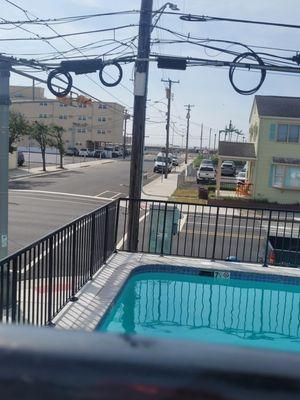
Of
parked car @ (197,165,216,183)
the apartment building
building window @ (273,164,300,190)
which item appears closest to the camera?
building window @ (273,164,300,190)

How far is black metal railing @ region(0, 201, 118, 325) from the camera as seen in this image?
15.2 ft

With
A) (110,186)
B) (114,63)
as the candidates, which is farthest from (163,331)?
(110,186)

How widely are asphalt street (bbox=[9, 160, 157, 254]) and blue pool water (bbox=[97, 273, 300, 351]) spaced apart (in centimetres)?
517

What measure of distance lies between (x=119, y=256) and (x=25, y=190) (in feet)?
64.3

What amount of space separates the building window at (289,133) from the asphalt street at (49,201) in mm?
11061

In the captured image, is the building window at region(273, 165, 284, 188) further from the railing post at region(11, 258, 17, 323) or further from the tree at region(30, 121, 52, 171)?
the railing post at region(11, 258, 17, 323)

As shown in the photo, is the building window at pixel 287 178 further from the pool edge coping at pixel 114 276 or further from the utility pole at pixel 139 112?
the pool edge coping at pixel 114 276

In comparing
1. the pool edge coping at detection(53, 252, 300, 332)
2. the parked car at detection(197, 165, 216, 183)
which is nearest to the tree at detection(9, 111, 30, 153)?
the parked car at detection(197, 165, 216, 183)

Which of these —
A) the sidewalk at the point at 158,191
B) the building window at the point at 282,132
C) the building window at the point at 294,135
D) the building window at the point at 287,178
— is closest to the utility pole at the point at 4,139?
the sidewalk at the point at 158,191

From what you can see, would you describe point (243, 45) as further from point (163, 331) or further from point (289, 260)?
point (163, 331)

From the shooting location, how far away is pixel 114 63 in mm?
10750

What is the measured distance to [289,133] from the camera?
28.6 meters

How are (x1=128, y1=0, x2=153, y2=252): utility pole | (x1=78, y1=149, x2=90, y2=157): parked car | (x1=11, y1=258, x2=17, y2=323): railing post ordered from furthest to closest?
(x1=78, y1=149, x2=90, y2=157): parked car → (x1=128, y1=0, x2=153, y2=252): utility pole → (x1=11, y1=258, x2=17, y2=323): railing post

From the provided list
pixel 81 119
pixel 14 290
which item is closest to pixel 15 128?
pixel 14 290
